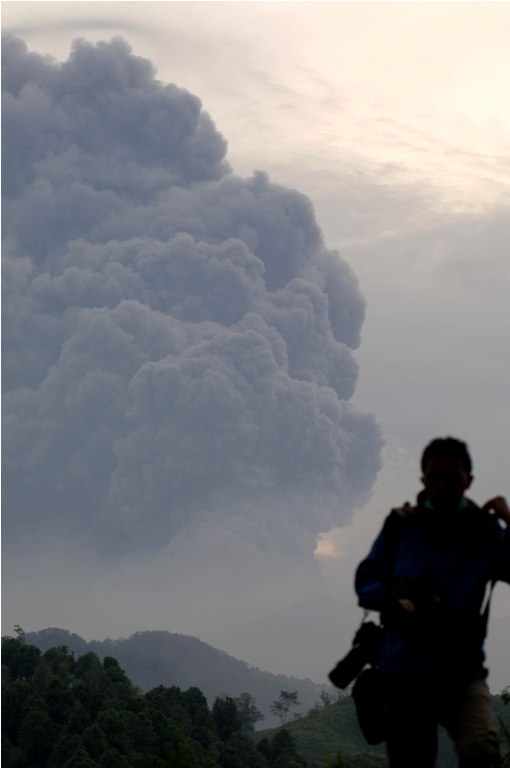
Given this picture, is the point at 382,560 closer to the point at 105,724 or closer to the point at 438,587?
the point at 438,587

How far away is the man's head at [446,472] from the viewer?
4.65 m

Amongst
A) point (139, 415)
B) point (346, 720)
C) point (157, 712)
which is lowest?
point (346, 720)

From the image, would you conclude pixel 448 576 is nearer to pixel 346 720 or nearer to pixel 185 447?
pixel 346 720

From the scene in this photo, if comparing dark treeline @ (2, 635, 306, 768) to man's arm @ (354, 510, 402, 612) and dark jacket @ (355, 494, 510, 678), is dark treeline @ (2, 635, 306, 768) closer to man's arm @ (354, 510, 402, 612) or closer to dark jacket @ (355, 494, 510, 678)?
man's arm @ (354, 510, 402, 612)

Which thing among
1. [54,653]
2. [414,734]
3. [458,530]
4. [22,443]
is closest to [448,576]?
[458,530]

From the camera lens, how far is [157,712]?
79.8 metres

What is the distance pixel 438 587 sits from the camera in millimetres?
4578

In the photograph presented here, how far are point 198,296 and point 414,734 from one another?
151 metres

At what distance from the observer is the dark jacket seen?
4.53 m

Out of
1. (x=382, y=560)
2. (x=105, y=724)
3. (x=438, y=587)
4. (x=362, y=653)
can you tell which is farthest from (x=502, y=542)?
(x=105, y=724)

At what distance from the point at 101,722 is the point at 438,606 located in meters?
74.8

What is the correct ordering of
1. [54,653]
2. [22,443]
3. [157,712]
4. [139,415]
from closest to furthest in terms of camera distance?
[157,712] < [54,653] < [139,415] < [22,443]

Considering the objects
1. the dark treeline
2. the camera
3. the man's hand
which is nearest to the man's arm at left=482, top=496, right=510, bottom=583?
the man's hand

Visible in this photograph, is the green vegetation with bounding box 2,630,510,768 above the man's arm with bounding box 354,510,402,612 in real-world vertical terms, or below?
below
